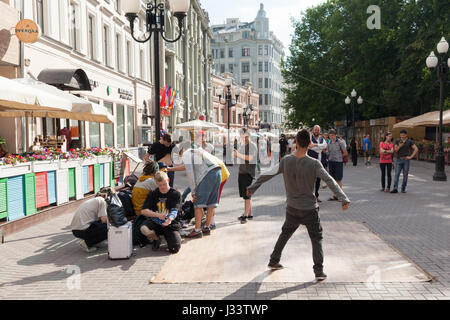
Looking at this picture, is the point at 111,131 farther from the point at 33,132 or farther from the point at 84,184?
the point at 84,184

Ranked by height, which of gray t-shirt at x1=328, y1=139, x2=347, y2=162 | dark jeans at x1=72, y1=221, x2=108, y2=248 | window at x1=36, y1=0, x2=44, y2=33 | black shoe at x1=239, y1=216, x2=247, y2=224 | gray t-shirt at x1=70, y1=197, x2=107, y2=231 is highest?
window at x1=36, y1=0, x2=44, y2=33

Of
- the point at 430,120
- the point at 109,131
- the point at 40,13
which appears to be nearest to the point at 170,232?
the point at 40,13

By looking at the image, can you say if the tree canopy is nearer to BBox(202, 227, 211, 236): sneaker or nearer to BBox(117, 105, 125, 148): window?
BBox(117, 105, 125, 148): window

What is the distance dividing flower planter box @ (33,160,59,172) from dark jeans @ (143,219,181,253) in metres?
3.36

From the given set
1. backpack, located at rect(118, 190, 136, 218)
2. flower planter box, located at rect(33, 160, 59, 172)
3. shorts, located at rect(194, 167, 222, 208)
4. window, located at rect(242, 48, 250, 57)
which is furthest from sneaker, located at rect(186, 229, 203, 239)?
window, located at rect(242, 48, 250, 57)

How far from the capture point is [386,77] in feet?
99.1

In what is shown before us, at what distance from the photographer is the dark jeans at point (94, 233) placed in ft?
21.5

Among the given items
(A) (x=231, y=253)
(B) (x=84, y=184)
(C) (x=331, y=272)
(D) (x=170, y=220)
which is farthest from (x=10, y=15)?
(C) (x=331, y=272)

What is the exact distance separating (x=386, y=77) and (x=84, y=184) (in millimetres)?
25095

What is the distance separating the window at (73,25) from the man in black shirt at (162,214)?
13.8 meters

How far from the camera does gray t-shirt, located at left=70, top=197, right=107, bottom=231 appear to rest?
6621 mm

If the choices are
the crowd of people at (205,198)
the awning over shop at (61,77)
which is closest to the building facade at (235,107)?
the awning over shop at (61,77)

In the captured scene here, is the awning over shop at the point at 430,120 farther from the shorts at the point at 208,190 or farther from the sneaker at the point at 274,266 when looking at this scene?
the sneaker at the point at 274,266

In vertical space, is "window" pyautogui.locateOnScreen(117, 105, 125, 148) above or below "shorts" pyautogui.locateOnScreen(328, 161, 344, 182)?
above
